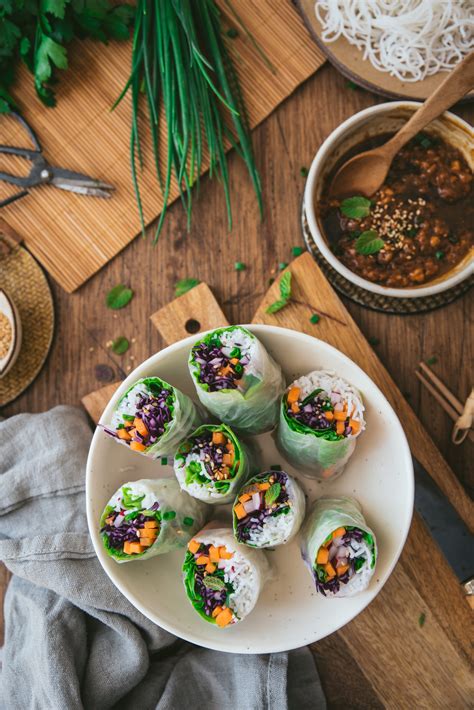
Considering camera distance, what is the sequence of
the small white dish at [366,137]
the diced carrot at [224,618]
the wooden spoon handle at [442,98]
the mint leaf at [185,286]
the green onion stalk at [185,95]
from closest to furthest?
the diced carrot at [224,618]
the wooden spoon handle at [442,98]
the small white dish at [366,137]
the green onion stalk at [185,95]
the mint leaf at [185,286]

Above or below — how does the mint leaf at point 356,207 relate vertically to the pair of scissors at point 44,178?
below

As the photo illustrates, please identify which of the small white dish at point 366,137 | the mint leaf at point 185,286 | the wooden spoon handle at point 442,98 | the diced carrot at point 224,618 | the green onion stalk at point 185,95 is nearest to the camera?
the diced carrot at point 224,618

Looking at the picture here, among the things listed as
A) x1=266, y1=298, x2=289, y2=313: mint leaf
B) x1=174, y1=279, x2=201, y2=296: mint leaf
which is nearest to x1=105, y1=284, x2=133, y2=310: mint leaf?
x1=174, y1=279, x2=201, y2=296: mint leaf

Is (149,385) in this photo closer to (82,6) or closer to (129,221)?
(129,221)

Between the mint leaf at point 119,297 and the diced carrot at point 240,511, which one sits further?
the mint leaf at point 119,297

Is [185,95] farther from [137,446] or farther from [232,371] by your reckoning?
[137,446]

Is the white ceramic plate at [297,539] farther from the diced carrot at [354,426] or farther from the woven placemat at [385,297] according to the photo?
the woven placemat at [385,297]

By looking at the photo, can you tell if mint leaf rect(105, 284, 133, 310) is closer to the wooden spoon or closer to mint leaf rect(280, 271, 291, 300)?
mint leaf rect(280, 271, 291, 300)

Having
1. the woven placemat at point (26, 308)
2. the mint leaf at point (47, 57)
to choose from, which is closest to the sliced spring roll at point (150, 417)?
the woven placemat at point (26, 308)
